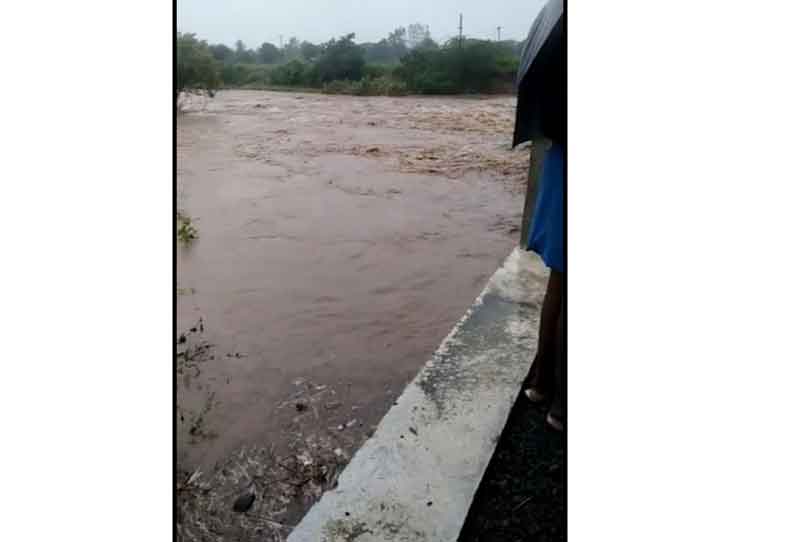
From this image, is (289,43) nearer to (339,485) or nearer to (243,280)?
(339,485)

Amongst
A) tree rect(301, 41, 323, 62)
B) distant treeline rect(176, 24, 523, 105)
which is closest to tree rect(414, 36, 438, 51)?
distant treeline rect(176, 24, 523, 105)

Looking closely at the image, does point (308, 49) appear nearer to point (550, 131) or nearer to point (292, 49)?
point (292, 49)

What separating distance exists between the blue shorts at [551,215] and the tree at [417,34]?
445 millimetres

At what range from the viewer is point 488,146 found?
753 centimetres

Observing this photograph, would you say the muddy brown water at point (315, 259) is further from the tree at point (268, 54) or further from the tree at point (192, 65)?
the tree at point (268, 54)

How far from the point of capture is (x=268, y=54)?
1.80m

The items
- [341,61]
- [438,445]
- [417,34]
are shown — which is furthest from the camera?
[341,61]

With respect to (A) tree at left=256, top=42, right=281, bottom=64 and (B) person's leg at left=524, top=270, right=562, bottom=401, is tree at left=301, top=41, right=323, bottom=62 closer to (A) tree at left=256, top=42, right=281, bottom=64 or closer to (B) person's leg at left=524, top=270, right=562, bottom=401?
(A) tree at left=256, top=42, right=281, bottom=64

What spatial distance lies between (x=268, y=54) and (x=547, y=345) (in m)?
1.13

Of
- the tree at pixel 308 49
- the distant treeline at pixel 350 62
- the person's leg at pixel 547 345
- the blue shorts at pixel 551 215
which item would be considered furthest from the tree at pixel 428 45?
the person's leg at pixel 547 345

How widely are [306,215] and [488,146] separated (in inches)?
116

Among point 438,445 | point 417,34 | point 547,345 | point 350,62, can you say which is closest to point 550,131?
point 417,34

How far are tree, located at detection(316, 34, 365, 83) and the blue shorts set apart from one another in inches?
27.5
